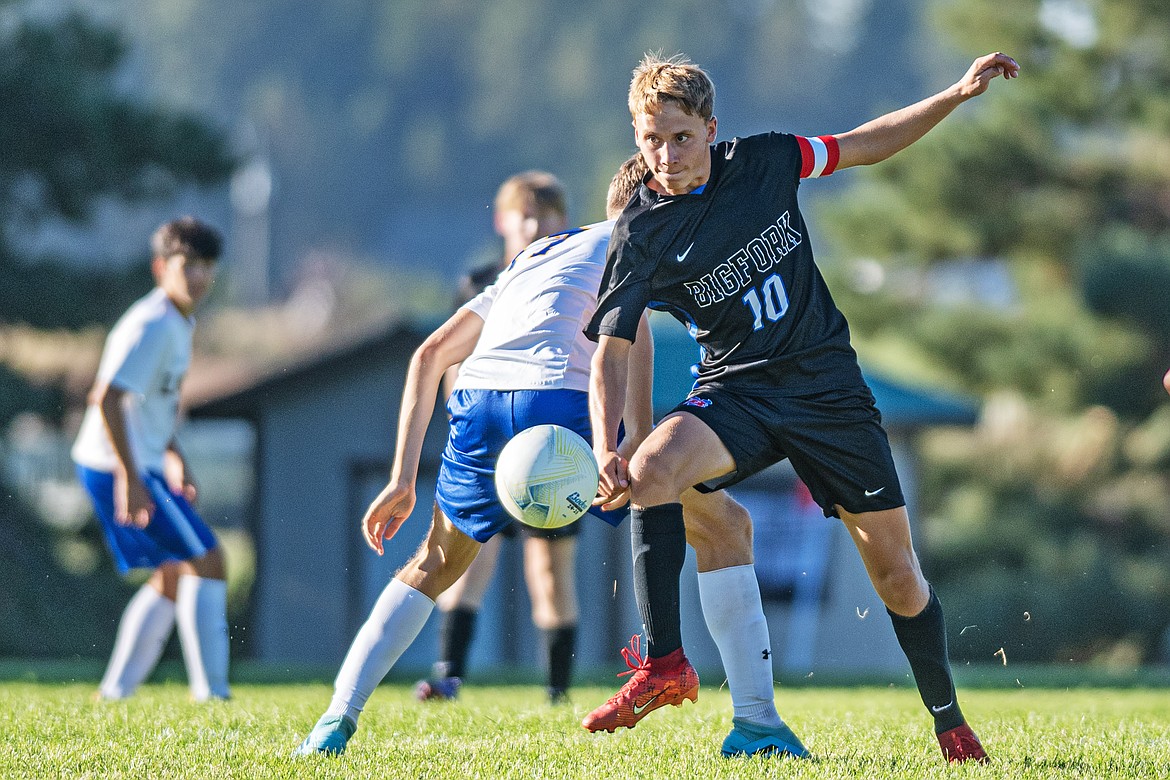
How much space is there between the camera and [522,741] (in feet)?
16.7

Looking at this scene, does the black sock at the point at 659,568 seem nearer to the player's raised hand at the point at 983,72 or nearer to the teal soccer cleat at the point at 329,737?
the teal soccer cleat at the point at 329,737

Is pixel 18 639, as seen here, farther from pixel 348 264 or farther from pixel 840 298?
pixel 348 264

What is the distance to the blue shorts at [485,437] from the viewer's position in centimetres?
493

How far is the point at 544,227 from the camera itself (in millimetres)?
6766

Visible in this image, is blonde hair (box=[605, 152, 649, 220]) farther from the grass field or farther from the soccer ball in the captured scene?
the grass field

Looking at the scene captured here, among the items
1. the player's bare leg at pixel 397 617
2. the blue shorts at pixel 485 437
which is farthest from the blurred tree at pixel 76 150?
the player's bare leg at pixel 397 617

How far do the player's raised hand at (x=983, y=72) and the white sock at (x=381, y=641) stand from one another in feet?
7.50

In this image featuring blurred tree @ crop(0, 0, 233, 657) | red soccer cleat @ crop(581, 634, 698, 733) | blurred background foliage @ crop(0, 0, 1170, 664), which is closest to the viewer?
red soccer cleat @ crop(581, 634, 698, 733)

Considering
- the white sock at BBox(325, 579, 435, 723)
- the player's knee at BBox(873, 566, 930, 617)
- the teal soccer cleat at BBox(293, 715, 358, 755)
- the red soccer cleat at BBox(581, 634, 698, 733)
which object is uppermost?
the player's knee at BBox(873, 566, 930, 617)

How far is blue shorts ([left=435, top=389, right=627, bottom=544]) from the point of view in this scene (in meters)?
4.93

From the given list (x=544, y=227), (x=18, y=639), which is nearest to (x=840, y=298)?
(x=18, y=639)

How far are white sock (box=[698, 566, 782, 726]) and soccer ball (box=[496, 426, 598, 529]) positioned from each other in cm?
53

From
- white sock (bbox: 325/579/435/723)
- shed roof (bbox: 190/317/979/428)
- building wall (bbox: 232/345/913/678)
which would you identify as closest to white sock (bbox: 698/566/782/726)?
white sock (bbox: 325/579/435/723)

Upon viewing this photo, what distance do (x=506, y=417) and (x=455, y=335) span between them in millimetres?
327
